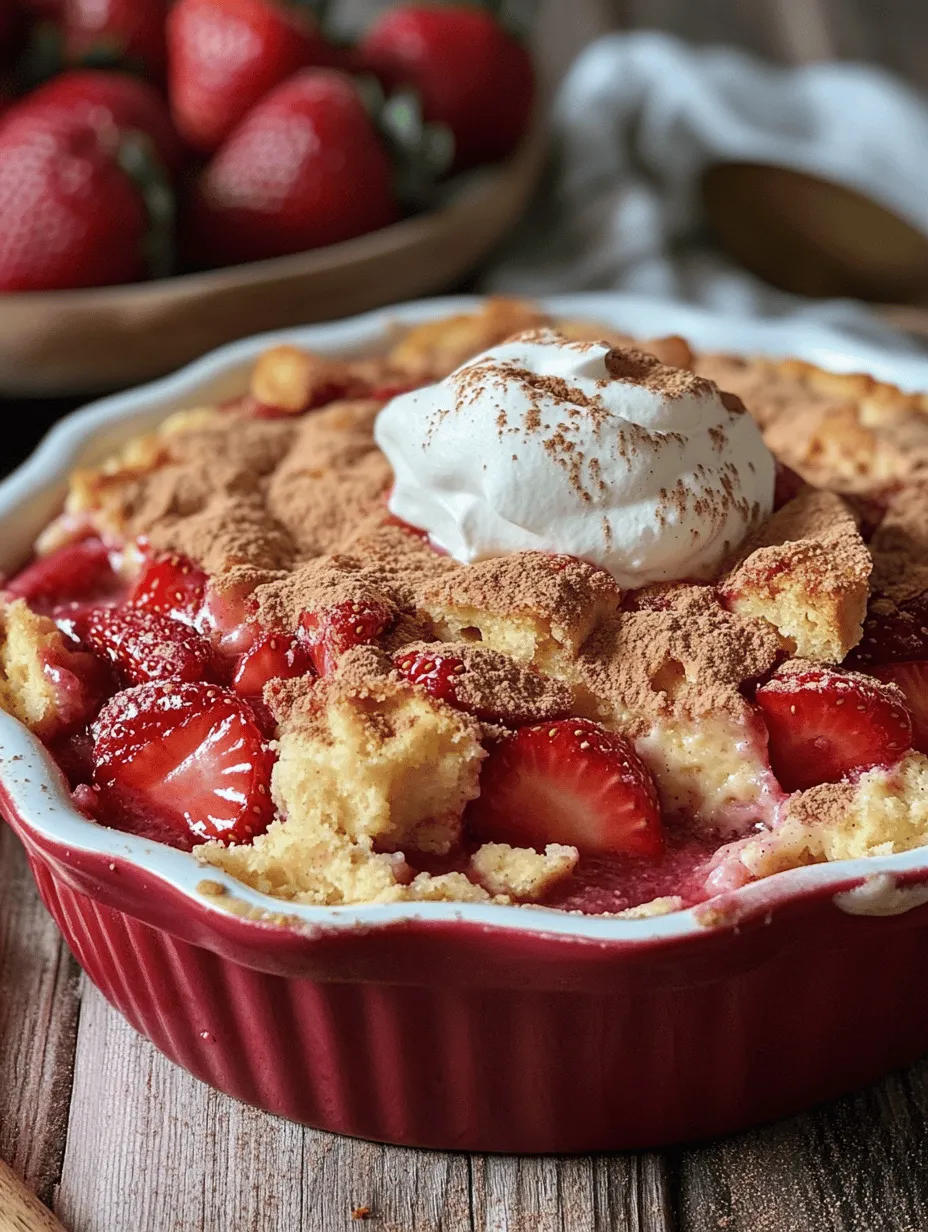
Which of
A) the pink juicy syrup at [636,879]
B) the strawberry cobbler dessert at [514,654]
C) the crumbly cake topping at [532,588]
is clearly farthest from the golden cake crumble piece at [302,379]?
the pink juicy syrup at [636,879]

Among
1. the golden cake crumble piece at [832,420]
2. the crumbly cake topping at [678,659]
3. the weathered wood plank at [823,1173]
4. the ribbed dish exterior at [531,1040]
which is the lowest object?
the weathered wood plank at [823,1173]

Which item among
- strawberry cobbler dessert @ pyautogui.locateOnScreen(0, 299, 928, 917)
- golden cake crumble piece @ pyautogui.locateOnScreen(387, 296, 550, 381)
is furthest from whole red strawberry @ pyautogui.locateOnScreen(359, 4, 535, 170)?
strawberry cobbler dessert @ pyautogui.locateOnScreen(0, 299, 928, 917)

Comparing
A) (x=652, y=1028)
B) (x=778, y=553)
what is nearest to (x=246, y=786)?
(x=652, y=1028)

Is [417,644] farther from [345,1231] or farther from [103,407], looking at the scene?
[103,407]

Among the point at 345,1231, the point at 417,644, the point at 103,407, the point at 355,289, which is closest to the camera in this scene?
the point at 345,1231

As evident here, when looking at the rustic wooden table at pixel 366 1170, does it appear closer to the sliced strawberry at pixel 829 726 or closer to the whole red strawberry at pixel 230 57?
the sliced strawberry at pixel 829 726

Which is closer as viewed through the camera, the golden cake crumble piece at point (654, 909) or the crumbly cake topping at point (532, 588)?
the golden cake crumble piece at point (654, 909)

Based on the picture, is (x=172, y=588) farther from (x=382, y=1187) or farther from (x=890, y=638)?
(x=890, y=638)
